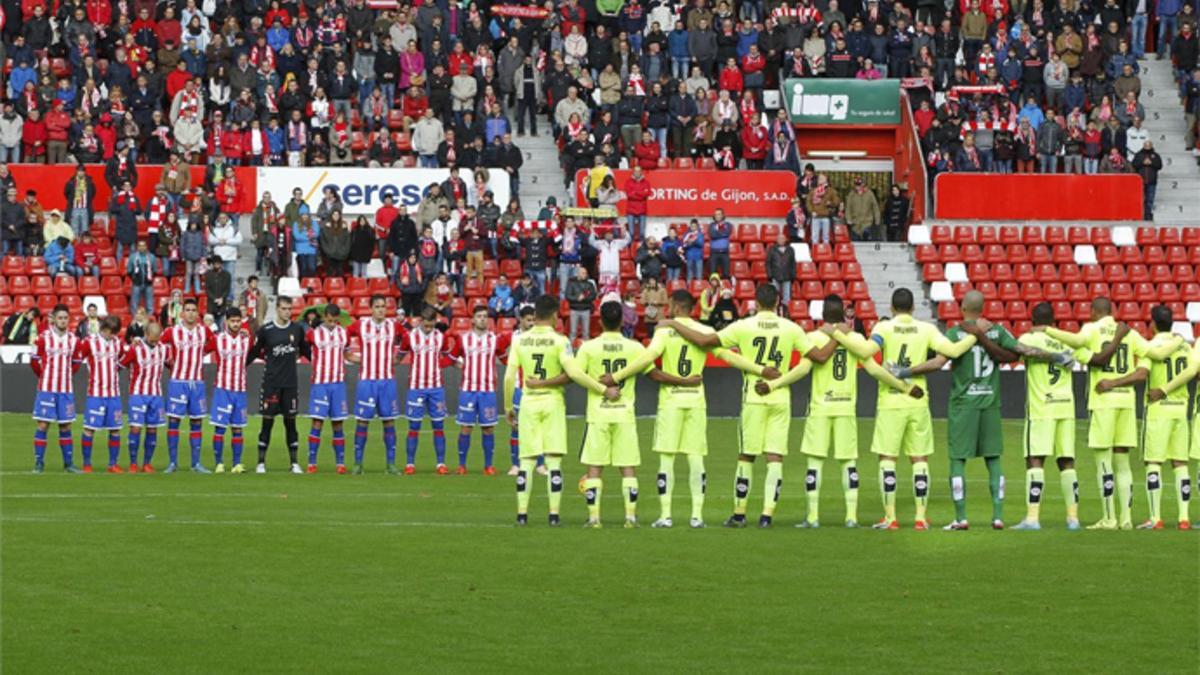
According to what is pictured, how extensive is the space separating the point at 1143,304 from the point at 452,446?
17.7 m

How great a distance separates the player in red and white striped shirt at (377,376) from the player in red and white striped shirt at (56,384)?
376 cm

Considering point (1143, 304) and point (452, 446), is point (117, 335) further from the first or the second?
point (1143, 304)

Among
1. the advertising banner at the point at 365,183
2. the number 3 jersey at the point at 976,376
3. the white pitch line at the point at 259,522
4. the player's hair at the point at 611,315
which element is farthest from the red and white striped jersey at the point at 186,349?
the advertising banner at the point at 365,183

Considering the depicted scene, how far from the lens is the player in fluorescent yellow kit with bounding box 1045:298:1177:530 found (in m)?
21.2

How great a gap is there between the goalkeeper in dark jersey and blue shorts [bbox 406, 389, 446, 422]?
1.56 metres

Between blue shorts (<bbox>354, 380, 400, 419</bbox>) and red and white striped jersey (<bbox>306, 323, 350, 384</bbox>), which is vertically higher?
red and white striped jersey (<bbox>306, 323, 350, 384</bbox>)

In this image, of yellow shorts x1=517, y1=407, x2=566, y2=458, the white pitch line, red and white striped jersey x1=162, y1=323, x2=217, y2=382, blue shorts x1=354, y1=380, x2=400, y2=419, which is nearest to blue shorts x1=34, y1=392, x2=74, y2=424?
red and white striped jersey x1=162, y1=323, x2=217, y2=382

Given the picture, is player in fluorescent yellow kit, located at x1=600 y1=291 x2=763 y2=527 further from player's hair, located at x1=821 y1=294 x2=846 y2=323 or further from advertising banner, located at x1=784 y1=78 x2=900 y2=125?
advertising banner, located at x1=784 y1=78 x2=900 y2=125

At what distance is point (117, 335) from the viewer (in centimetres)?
2856

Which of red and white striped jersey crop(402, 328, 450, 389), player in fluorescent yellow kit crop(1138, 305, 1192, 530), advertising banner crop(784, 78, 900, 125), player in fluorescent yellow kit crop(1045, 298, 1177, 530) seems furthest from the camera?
advertising banner crop(784, 78, 900, 125)

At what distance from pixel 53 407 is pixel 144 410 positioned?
3.96 feet

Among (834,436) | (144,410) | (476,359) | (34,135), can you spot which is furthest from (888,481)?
(34,135)

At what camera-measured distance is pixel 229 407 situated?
92.2 feet

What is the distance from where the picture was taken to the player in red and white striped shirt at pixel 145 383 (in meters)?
28.3
